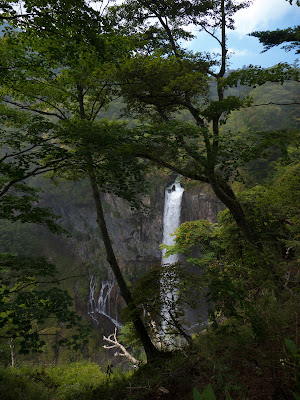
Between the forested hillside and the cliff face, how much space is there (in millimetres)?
12165

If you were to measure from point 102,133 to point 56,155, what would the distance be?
86 centimetres

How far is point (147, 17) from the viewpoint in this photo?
646 centimetres

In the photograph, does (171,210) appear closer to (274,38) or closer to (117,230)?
(117,230)

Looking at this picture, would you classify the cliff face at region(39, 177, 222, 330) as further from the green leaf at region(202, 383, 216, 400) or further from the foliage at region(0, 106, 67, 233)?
the green leaf at region(202, 383, 216, 400)

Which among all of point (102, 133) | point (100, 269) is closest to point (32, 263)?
point (102, 133)

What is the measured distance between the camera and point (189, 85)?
531 cm

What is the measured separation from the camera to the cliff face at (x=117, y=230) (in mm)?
21828

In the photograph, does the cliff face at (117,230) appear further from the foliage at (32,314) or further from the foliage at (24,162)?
the foliage at (32,314)

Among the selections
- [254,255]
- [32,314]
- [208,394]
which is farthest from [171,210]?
[208,394]

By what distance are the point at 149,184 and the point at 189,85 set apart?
2.42 m

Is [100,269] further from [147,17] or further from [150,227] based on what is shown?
[147,17]

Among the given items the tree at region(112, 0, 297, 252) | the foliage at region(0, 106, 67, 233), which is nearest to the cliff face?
the tree at region(112, 0, 297, 252)

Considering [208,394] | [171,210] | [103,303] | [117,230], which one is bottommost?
[103,303]

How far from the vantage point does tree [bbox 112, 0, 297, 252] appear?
477 cm
